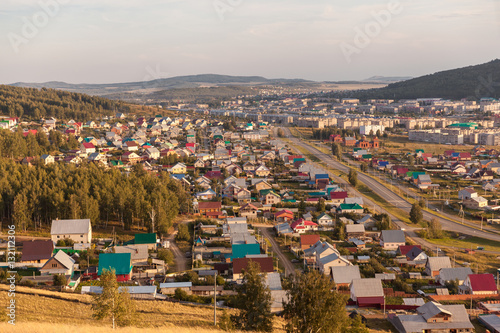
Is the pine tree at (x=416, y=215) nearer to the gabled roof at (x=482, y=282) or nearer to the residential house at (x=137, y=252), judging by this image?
the gabled roof at (x=482, y=282)

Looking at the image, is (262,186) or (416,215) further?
(262,186)

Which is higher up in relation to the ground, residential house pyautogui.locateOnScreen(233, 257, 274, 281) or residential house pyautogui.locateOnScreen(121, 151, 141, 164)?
residential house pyautogui.locateOnScreen(121, 151, 141, 164)

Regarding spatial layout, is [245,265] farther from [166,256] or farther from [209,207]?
[209,207]

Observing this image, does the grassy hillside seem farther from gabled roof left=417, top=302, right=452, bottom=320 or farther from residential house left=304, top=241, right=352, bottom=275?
residential house left=304, top=241, right=352, bottom=275

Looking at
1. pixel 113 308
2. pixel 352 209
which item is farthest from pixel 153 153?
pixel 113 308

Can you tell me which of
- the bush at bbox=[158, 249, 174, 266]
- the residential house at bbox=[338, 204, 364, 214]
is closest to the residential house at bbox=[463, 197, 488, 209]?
A: the residential house at bbox=[338, 204, 364, 214]

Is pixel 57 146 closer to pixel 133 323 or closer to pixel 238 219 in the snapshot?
pixel 238 219

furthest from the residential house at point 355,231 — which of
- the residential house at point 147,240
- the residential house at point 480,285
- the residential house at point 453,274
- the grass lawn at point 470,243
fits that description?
the residential house at point 147,240
